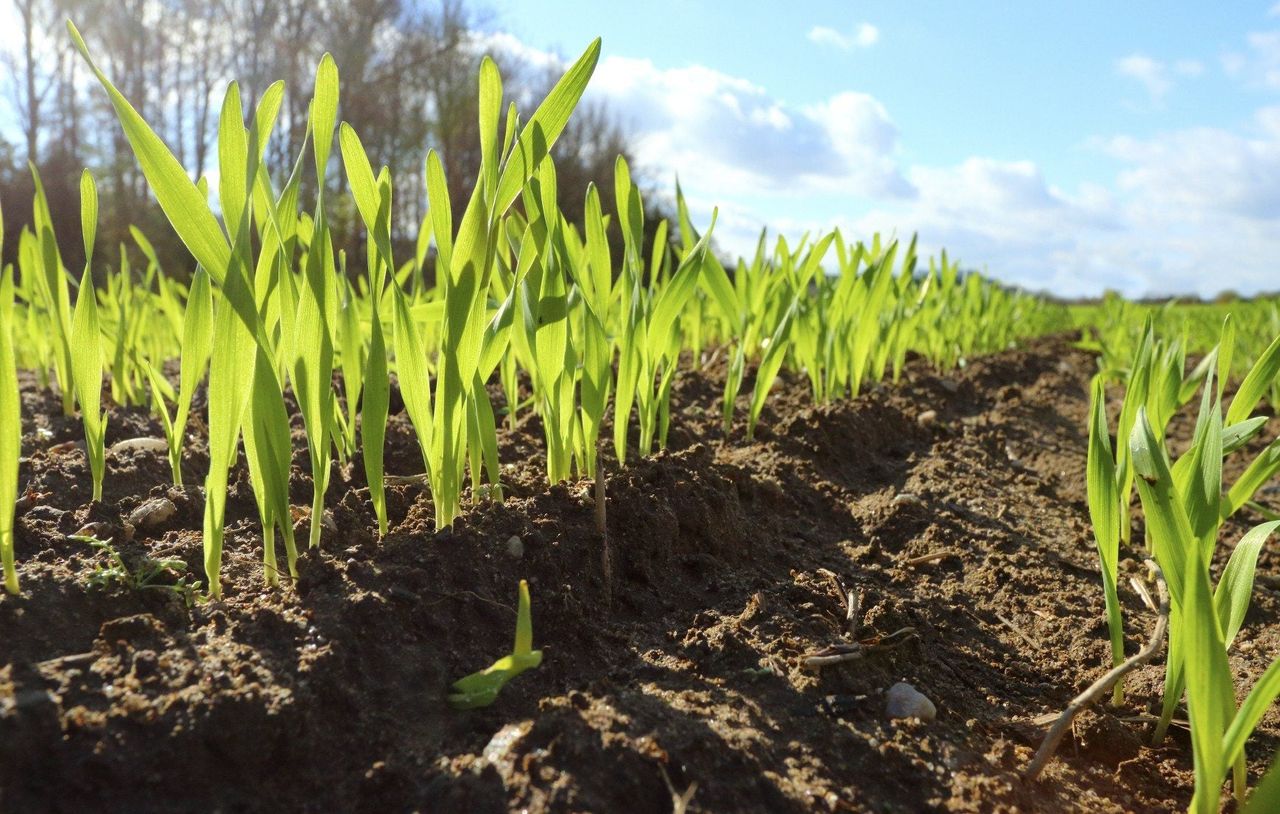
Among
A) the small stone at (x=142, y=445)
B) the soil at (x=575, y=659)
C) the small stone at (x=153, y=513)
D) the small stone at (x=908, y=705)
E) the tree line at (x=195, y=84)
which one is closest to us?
the soil at (x=575, y=659)

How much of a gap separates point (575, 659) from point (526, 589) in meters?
0.26

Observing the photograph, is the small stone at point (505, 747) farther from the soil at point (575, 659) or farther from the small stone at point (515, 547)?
the small stone at point (515, 547)

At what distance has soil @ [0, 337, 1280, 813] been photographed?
0.76 metres

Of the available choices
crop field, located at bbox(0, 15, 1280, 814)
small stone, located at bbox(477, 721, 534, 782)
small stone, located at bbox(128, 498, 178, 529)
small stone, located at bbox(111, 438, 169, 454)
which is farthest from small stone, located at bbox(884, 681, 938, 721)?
small stone, located at bbox(111, 438, 169, 454)

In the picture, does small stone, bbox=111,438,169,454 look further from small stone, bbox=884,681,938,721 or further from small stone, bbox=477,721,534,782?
small stone, bbox=884,681,938,721

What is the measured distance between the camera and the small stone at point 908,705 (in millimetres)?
939

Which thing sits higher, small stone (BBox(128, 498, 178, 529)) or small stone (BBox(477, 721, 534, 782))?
small stone (BBox(128, 498, 178, 529))

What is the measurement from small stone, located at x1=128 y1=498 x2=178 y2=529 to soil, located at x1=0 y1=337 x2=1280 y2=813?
11mm

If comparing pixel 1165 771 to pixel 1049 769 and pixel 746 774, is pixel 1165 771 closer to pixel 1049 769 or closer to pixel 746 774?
pixel 1049 769

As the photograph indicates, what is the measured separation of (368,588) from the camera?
3.22 feet

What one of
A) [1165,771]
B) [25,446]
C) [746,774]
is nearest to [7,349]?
[746,774]

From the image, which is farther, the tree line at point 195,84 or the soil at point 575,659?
the tree line at point 195,84

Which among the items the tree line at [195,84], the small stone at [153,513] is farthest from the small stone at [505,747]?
the tree line at [195,84]

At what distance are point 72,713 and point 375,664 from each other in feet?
0.86
